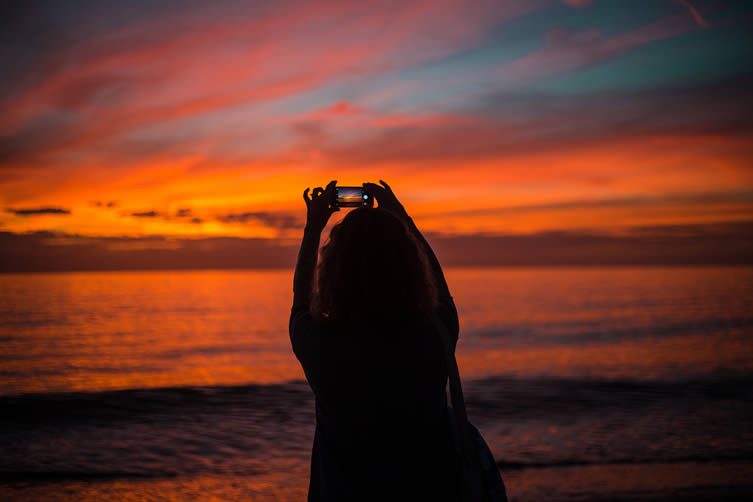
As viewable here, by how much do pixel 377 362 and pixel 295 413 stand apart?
1154cm

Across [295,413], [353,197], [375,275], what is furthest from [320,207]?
[295,413]

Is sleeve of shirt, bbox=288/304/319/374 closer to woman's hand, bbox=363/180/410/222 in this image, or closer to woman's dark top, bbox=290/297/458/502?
woman's dark top, bbox=290/297/458/502

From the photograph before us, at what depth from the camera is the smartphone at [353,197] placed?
2553 mm

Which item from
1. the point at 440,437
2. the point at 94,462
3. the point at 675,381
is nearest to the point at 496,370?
the point at 675,381

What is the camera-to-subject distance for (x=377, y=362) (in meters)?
1.98

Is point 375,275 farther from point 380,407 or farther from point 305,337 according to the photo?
point 380,407

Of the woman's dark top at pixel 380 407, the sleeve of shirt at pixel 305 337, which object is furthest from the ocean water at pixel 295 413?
the sleeve of shirt at pixel 305 337

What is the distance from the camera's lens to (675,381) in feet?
52.9

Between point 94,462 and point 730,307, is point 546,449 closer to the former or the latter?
point 94,462

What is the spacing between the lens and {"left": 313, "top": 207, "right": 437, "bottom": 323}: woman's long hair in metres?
1.96

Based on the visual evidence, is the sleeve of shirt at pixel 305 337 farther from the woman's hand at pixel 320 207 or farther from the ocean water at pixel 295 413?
the ocean water at pixel 295 413

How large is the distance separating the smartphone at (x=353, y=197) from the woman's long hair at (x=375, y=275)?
0.52 metres

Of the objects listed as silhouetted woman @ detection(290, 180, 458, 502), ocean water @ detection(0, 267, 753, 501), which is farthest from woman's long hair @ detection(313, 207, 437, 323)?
ocean water @ detection(0, 267, 753, 501)

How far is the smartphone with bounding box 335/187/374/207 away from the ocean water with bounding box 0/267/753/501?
5.83 m
